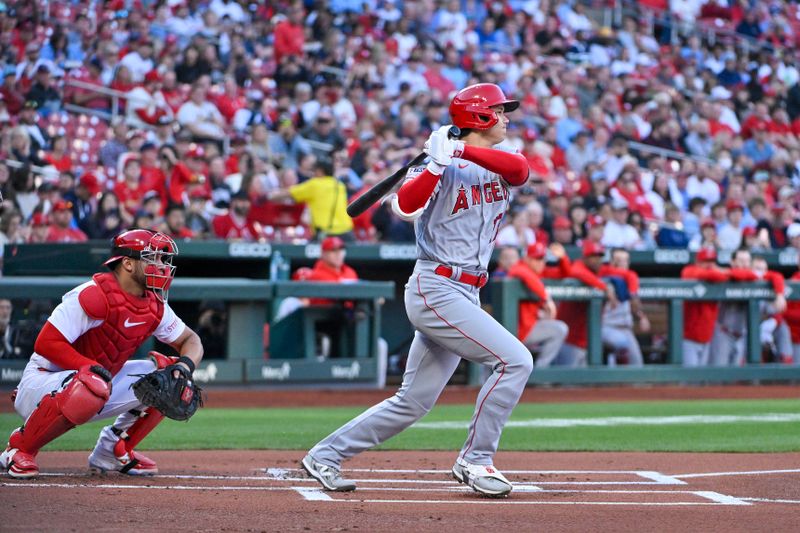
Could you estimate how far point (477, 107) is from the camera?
520cm

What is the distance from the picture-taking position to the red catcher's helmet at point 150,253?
18.0ft

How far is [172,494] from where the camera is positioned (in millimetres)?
5055

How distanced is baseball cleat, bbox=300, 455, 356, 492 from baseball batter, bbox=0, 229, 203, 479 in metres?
0.74

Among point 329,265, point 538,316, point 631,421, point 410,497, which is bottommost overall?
point 631,421

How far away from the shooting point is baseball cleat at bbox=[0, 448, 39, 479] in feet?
17.9

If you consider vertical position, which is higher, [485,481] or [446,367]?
[446,367]

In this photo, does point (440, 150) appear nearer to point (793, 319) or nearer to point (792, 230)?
point (793, 319)

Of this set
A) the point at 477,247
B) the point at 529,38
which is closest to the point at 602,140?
the point at 529,38

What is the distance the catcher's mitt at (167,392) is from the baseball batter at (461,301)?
2.00ft

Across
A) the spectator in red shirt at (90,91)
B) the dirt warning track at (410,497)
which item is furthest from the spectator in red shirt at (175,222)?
the dirt warning track at (410,497)

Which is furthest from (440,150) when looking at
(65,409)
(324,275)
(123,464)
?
(324,275)

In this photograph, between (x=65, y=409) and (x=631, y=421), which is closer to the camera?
(x=65, y=409)

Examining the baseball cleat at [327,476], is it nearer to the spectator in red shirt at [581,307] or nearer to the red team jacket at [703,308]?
the spectator in red shirt at [581,307]

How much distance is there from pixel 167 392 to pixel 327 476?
80cm
